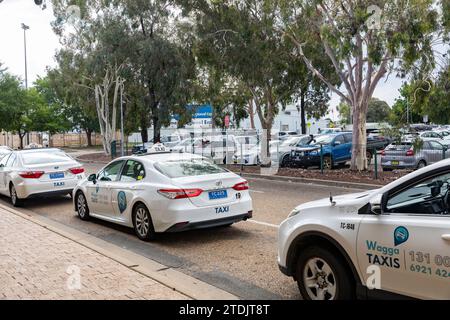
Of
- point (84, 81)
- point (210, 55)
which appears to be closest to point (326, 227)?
point (210, 55)

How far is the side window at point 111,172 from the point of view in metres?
9.04

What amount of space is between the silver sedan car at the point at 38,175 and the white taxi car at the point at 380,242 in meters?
8.96

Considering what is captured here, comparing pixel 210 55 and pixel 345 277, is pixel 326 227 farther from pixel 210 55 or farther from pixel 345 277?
pixel 210 55

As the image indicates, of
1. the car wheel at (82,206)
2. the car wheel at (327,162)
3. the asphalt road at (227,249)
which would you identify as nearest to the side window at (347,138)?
the car wheel at (327,162)

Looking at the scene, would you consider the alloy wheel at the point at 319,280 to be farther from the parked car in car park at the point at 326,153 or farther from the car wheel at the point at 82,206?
the parked car in car park at the point at 326,153

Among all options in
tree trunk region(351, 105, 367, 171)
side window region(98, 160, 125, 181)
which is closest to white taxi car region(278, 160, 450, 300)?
side window region(98, 160, 125, 181)

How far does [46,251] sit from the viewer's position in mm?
6777

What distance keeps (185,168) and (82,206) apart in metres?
3.17

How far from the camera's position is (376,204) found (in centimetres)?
400

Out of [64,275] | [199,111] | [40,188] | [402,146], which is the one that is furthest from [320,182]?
[199,111]

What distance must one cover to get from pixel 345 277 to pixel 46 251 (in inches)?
175

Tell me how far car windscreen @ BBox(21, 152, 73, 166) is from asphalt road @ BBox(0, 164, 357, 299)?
1.31 meters

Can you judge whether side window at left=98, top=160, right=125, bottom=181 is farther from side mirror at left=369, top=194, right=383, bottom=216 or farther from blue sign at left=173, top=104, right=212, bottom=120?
blue sign at left=173, top=104, right=212, bottom=120

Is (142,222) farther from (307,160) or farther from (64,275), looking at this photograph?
(307,160)
